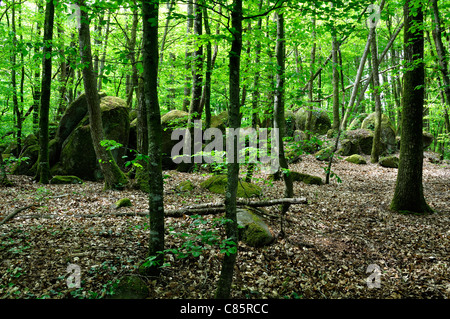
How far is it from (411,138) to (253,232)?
5431 mm

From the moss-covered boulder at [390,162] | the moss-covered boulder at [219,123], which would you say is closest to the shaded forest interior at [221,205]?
the moss-covered boulder at [219,123]

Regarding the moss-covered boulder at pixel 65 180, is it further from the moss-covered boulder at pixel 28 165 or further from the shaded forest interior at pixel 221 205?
the moss-covered boulder at pixel 28 165

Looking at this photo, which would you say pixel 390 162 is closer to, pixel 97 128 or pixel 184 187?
pixel 184 187

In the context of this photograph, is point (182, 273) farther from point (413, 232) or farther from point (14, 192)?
point (14, 192)

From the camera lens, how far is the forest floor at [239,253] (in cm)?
368

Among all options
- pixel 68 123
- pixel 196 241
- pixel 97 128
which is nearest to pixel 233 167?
pixel 196 241

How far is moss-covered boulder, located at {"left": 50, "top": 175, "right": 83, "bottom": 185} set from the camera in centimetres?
907

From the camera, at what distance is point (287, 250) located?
4.95 m

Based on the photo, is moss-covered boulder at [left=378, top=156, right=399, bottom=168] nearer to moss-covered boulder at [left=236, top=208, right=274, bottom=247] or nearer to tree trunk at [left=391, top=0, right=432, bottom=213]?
tree trunk at [left=391, top=0, right=432, bottom=213]

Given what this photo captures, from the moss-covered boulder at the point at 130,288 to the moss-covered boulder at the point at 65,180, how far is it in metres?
7.13

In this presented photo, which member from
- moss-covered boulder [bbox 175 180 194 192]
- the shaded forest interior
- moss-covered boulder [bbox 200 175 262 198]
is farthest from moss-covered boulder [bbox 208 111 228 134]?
moss-covered boulder [bbox 175 180 194 192]

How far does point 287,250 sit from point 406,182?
463 centimetres

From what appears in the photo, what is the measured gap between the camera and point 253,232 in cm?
504
